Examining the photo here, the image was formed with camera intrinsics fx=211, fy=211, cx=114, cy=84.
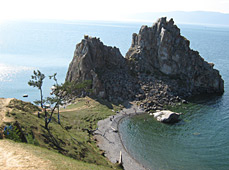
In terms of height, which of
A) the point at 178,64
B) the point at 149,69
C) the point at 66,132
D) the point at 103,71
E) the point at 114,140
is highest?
the point at 178,64

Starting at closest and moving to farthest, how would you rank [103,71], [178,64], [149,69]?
[103,71], [149,69], [178,64]

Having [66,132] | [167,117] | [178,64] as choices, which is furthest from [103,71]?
[66,132]

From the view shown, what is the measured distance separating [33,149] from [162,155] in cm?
3479

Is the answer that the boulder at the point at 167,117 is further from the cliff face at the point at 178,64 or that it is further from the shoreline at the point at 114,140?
the cliff face at the point at 178,64

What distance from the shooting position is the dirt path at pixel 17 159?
90.7 feet

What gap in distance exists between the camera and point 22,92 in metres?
104

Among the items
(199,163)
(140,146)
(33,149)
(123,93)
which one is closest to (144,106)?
(123,93)

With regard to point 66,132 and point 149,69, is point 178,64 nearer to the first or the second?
point 149,69

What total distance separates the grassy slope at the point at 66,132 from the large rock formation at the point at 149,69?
20.2m

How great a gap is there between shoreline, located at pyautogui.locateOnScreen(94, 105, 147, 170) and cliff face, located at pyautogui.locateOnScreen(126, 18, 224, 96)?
3481 cm

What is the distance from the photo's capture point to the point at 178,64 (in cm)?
10931

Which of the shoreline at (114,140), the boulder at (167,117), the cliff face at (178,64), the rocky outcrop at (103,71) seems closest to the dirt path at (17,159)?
the shoreline at (114,140)

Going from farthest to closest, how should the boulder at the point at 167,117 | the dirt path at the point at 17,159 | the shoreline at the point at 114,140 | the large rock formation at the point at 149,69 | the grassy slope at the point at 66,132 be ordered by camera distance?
the large rock formation at the point at 149,69, the boulder at the point at 167,117, the shoreline at the point at 114,140, the grassy slope at the point at 66,132, the dirt path at the point at 17,159

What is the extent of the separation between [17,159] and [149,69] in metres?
87.5
